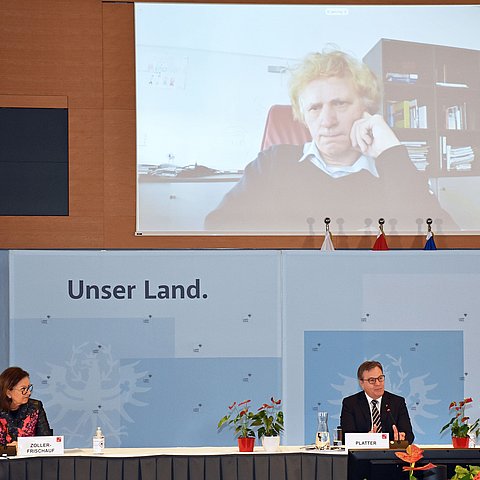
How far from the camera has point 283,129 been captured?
696 centimetres

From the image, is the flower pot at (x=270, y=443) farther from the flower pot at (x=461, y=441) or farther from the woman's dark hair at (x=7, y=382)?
the woman's dark hair at (x=7, y=382)

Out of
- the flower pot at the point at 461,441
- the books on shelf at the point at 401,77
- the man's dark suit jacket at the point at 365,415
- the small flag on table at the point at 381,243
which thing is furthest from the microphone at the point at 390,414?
the books on shelf at the point at 401,77

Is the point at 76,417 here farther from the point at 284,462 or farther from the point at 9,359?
the point at 284,462

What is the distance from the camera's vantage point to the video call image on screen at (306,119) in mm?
6895

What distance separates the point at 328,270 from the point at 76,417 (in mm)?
2032

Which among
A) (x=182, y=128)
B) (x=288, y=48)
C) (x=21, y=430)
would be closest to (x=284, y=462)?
(x=21, y=430)

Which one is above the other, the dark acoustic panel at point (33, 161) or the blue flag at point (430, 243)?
the dark acoustic panel at point (33, 161)

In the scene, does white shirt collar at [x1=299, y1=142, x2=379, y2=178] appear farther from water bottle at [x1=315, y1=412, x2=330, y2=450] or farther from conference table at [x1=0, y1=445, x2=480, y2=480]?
conference table at [x1=0, y1=445, x2=480, y2=480]

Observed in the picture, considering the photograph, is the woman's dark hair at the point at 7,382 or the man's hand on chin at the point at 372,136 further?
the man's hand on chin at the point at 372,136

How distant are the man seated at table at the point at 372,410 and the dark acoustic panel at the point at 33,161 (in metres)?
2.65

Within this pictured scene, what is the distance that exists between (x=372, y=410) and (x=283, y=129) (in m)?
2.37

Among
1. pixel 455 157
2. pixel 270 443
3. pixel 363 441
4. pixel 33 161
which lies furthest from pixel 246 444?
pixel 455 157

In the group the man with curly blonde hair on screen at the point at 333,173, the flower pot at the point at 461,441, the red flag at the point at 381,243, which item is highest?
the man with curly blonde hair on screen at the point at 333,173

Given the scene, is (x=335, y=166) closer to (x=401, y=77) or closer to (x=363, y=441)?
(x=401, y=77)
